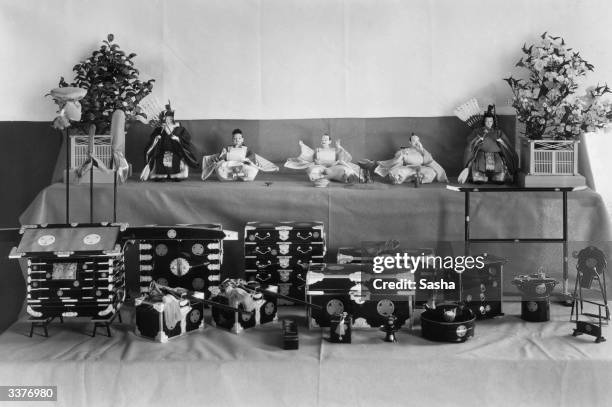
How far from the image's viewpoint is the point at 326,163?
15.6ft

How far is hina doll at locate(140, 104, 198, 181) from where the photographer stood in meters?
4.69

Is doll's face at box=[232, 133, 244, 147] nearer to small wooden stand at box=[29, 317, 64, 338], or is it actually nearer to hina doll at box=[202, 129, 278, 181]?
hina doll at box=[202, 129, 278, 181]

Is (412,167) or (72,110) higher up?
(72,110)

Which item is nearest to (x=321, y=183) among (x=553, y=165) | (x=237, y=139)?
(x=237, y=139)

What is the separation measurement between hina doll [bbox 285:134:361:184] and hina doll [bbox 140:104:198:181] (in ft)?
2.07

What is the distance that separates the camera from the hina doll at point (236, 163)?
470 cm

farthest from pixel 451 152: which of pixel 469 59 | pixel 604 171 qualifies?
pixel 604 171

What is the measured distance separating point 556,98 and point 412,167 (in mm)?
884

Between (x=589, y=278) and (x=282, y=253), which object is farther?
(x=282, y=253)

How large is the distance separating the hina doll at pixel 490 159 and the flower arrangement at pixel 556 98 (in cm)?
18

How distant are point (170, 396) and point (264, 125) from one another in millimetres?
2172

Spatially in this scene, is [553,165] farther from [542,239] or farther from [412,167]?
[412,167]

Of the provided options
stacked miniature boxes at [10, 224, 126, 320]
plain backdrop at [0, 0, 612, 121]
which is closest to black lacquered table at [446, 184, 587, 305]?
plain backdrop at [0, 0, 612, 121]

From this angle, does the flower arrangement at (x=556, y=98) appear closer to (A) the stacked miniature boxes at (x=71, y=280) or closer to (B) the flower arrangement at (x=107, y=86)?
(B) the flower arrangement at (x=107, y=86)
